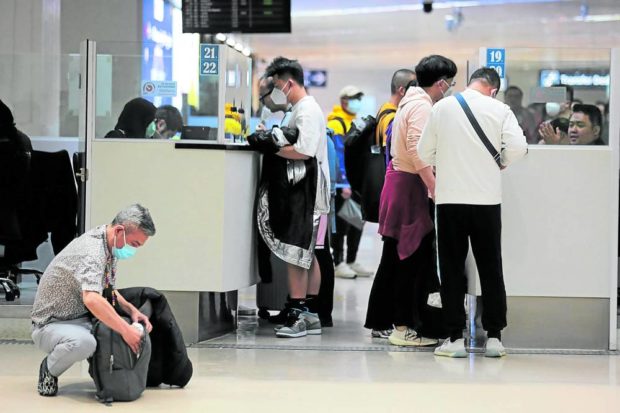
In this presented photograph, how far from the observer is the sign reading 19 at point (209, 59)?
6.34 metres

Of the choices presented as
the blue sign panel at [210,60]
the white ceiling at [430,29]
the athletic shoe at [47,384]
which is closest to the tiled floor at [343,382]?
the athletic shoe at [47,384]

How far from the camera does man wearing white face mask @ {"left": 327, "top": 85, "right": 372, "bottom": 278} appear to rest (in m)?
9.88

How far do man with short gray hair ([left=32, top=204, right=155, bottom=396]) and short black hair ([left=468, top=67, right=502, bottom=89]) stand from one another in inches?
83.4

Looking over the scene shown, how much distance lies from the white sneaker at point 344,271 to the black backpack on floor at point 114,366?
544 cm

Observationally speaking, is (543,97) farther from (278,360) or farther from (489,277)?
(278,360)

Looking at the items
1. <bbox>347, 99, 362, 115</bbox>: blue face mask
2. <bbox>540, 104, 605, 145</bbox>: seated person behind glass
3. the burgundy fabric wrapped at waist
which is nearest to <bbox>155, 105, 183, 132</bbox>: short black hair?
the burgundy fabric wrapped at waist

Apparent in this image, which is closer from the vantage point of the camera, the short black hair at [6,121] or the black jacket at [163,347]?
the black jacket at [163,347]

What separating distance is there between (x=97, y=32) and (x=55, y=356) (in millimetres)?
4616

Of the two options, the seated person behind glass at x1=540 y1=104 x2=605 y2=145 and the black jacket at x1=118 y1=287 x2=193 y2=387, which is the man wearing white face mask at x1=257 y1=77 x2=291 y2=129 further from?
the black jacket at x1=118 y1=287 x2=193 y2=387

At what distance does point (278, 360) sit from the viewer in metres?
5.96

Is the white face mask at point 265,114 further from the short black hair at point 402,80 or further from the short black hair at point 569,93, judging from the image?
the short black hair at point 569,93

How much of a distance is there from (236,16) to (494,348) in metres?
5.62

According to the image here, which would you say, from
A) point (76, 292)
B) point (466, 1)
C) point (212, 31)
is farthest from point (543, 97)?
point (466, 1)

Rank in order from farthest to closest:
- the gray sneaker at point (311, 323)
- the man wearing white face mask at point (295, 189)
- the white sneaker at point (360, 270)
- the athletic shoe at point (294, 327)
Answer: the white sneaker at point (360, 270), the gray sneaker at point (311, 323), the athletic shoe at point (294, 327), the man wearing white face mask at point (295, 189)
